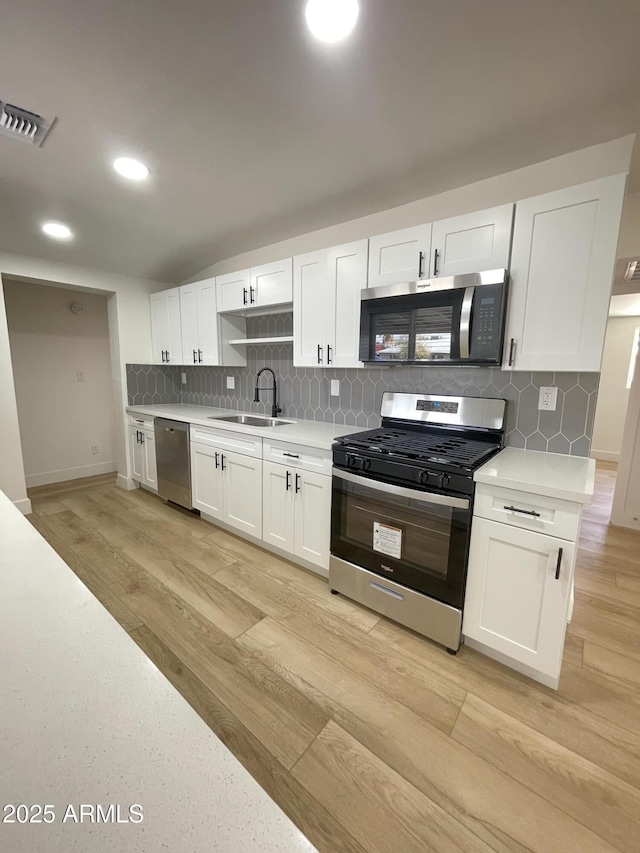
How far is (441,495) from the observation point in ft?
5.52

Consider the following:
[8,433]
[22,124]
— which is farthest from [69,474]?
[22,124]

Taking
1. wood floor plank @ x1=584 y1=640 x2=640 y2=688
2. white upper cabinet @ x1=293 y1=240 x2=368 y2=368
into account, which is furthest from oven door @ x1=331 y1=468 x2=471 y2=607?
white upper cabinet @ x1=293 y1=240 x2=368 y2=368

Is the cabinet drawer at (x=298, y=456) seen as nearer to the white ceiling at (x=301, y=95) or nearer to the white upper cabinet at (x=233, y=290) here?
the white upper cabinet at (x=233, y=290)

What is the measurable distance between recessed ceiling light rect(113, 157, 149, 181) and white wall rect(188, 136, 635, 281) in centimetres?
114

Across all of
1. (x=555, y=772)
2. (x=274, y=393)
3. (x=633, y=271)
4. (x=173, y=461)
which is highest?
(x=633, y=271)

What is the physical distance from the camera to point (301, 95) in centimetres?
157

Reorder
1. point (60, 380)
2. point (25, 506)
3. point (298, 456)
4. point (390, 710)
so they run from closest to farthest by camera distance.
A: point (390, 710) → point (298, 456) → point (25, 506) → point (60, 380)

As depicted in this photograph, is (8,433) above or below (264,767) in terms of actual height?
above

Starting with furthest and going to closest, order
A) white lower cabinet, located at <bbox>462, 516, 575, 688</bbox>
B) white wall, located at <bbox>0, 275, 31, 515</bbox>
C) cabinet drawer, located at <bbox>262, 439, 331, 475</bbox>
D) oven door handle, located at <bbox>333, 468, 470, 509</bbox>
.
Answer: white wall, located at <bbox>0, 275, 31, 515</bbox> → cabinet drawer, located at <bbox>262, 439, 331, 475</bbox> → oven door handle, located at <bbox>333, 468, 470, 509</bbox> → white lower cabinet, located at <bbox>462, 516, 575, 688</bbox>

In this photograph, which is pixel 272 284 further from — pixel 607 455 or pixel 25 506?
pixel 607 455

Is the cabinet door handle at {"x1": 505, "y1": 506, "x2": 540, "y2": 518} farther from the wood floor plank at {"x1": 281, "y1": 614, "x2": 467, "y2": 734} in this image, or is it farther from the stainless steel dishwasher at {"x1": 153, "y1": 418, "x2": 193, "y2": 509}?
the stainless steel dishwasher at {"x1": 153, "y1": 418, "x2": 193, "y2": 509}

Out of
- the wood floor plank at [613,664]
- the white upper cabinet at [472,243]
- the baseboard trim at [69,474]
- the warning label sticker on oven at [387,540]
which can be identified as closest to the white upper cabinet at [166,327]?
the baseboard trim at [69,474]

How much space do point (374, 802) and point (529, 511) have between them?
46.9 inches

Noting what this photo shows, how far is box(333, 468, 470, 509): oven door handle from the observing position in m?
1.65
